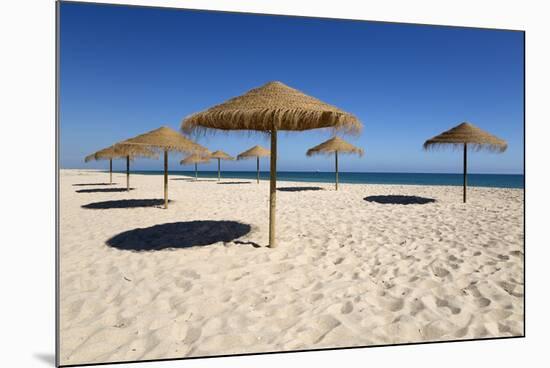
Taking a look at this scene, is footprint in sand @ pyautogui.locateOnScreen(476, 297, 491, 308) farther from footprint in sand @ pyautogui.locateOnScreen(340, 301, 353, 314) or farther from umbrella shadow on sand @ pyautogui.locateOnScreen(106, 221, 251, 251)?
umbrella shadow on sand @ pyautogui.locateOnScreen(106, 221, 251, 251)

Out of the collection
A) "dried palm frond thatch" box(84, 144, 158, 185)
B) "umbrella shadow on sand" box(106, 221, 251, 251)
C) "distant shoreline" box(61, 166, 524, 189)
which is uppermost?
"dried palm frond thatch" box(84, 144, 158, 185)

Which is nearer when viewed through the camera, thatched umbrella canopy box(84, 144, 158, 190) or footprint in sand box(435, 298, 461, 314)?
footprint in sand box(435, 298, 461, 314)

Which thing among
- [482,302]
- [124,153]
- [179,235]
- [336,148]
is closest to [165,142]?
[179,235]

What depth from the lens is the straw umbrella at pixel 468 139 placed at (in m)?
6.73

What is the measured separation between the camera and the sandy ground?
1.99 meters

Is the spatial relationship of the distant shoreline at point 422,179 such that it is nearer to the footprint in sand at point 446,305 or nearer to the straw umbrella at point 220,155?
the footprint in sand at point 446,305

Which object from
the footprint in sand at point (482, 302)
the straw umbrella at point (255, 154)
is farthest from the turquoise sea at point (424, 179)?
the straw umbrella at point (255, 154)

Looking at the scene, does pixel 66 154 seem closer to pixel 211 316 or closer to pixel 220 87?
pixel 211 316

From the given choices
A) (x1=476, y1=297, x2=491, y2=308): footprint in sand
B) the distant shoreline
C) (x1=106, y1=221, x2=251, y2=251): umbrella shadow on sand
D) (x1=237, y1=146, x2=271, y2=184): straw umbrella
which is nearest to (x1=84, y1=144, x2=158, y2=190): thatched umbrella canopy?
(x1=106, y1=221, x2=251, y2=251): umbrella shadow on sand

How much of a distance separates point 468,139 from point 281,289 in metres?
6.40

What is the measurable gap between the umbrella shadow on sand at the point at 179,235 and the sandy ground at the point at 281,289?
0.03 metres

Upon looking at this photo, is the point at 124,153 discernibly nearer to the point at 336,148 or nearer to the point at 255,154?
the point at 336,148

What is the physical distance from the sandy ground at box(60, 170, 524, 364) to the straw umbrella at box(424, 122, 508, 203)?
311cm
